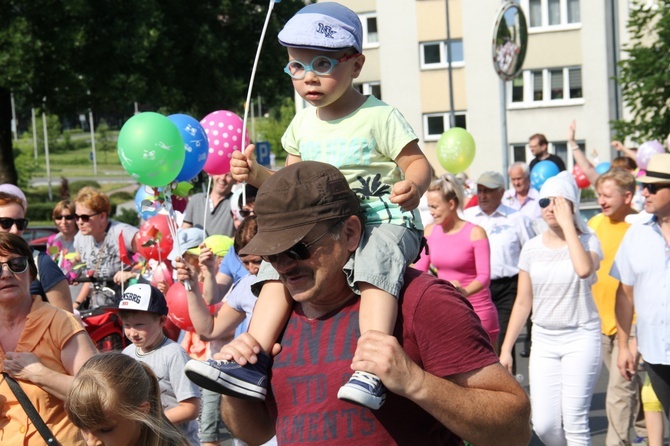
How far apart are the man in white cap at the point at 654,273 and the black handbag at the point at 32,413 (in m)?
3.81

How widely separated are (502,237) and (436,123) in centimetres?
3622

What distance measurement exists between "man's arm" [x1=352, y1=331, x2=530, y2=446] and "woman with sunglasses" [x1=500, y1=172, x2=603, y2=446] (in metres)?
4.14

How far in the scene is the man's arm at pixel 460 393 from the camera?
270 cm

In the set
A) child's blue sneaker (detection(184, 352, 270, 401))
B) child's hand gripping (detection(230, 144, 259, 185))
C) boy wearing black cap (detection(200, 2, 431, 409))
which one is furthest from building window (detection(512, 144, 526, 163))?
child's blue sneaker (detection(184, 352, 270, 401))

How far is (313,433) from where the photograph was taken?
2930 mm

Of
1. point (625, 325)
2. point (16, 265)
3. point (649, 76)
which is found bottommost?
point (625, 325)

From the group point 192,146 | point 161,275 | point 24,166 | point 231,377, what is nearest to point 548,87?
point 24,166

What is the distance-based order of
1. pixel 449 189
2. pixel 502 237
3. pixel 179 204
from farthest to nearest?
pixel 179 204 < pixel 502 237 < pixel 449 189

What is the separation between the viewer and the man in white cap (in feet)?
21.3

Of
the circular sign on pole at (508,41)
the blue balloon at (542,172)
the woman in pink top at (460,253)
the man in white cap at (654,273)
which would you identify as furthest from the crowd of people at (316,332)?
the circular sign on pole at (508,41)

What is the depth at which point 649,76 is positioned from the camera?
77.8ft

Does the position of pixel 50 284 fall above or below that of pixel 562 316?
above

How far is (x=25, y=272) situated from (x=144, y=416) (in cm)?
126

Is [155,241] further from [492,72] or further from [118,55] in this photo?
[492,72]
